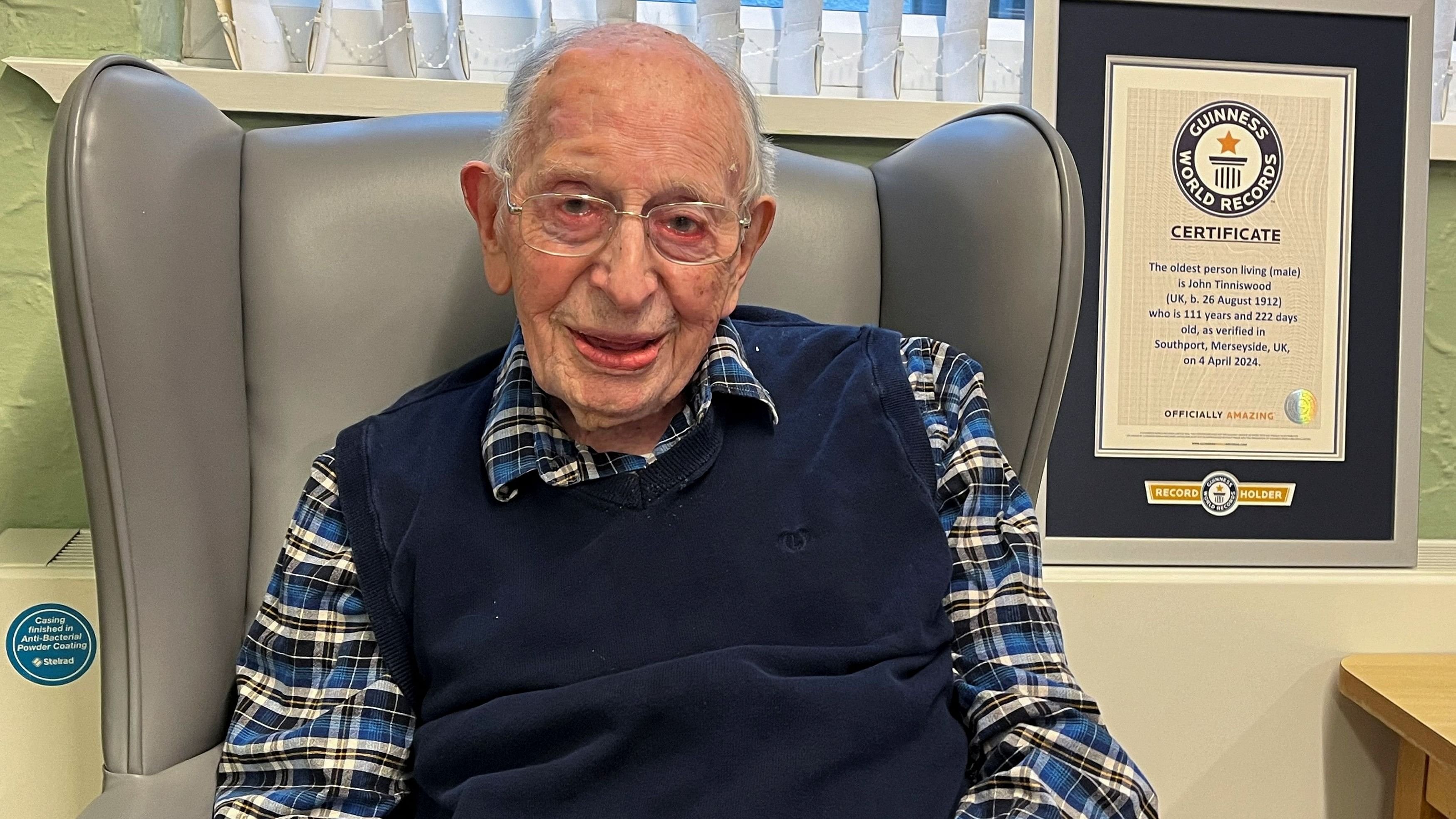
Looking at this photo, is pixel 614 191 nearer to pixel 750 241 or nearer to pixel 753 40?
pixel 750 241

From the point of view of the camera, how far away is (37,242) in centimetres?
136

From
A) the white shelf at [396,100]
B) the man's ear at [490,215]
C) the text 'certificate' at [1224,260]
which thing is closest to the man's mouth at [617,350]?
the man's ear at [490,215]

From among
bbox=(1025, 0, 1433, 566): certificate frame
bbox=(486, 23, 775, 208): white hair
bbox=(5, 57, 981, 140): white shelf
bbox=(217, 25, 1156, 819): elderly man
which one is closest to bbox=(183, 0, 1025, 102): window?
bbox=(5, 57, 981, 140): white shelf

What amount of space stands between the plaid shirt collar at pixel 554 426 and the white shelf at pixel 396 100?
47 centimetres

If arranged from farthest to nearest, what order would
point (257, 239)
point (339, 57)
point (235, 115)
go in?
point (339, 57) < point (235, 115) < point (257, 239)

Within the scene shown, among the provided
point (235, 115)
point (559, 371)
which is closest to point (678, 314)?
point (559, 371)

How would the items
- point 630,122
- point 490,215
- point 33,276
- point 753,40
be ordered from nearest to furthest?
1. point 630,122
2. point 490,215
3. point 33,276
4. point 753,40

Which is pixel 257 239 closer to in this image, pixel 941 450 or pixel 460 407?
pixel 460 407

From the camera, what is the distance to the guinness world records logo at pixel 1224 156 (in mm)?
1435

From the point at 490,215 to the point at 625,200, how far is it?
172mm

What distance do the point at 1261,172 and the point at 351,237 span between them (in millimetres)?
1171

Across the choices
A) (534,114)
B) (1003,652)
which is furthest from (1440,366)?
(534,114)

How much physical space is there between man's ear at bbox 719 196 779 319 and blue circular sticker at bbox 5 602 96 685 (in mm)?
802

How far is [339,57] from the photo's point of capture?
1.50 metres
